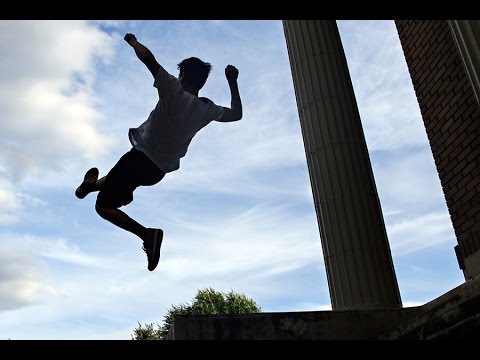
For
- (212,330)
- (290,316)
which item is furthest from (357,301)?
(212,330)

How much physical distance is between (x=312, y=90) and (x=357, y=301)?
3038 millimetres

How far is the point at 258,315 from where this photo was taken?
4922 mm

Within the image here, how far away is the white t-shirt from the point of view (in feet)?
15.5

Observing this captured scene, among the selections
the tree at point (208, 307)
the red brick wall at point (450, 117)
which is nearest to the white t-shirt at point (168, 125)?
the red brick wall at point (450, 117)

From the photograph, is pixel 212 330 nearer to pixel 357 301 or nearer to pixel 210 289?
pixel 357 301

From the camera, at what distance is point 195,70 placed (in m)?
5.12

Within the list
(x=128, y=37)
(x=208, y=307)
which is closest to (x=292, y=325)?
(x=128, y=37)

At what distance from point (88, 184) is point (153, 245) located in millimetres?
822

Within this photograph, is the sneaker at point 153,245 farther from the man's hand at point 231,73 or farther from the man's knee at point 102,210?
the man's hand at point 231,73

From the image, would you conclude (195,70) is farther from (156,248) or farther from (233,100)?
(156,248)

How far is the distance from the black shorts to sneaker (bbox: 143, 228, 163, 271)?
0.39 meters

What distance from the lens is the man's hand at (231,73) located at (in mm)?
5535

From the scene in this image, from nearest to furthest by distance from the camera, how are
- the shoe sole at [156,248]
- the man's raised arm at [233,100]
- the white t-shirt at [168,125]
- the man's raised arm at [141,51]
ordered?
the man's raised arm at [141,51]
the white t-shirt at [168,125]
the shoe sole at [156,248]
the man's raised arm at [233,100]

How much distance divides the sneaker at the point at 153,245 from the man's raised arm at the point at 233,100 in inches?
52.6
